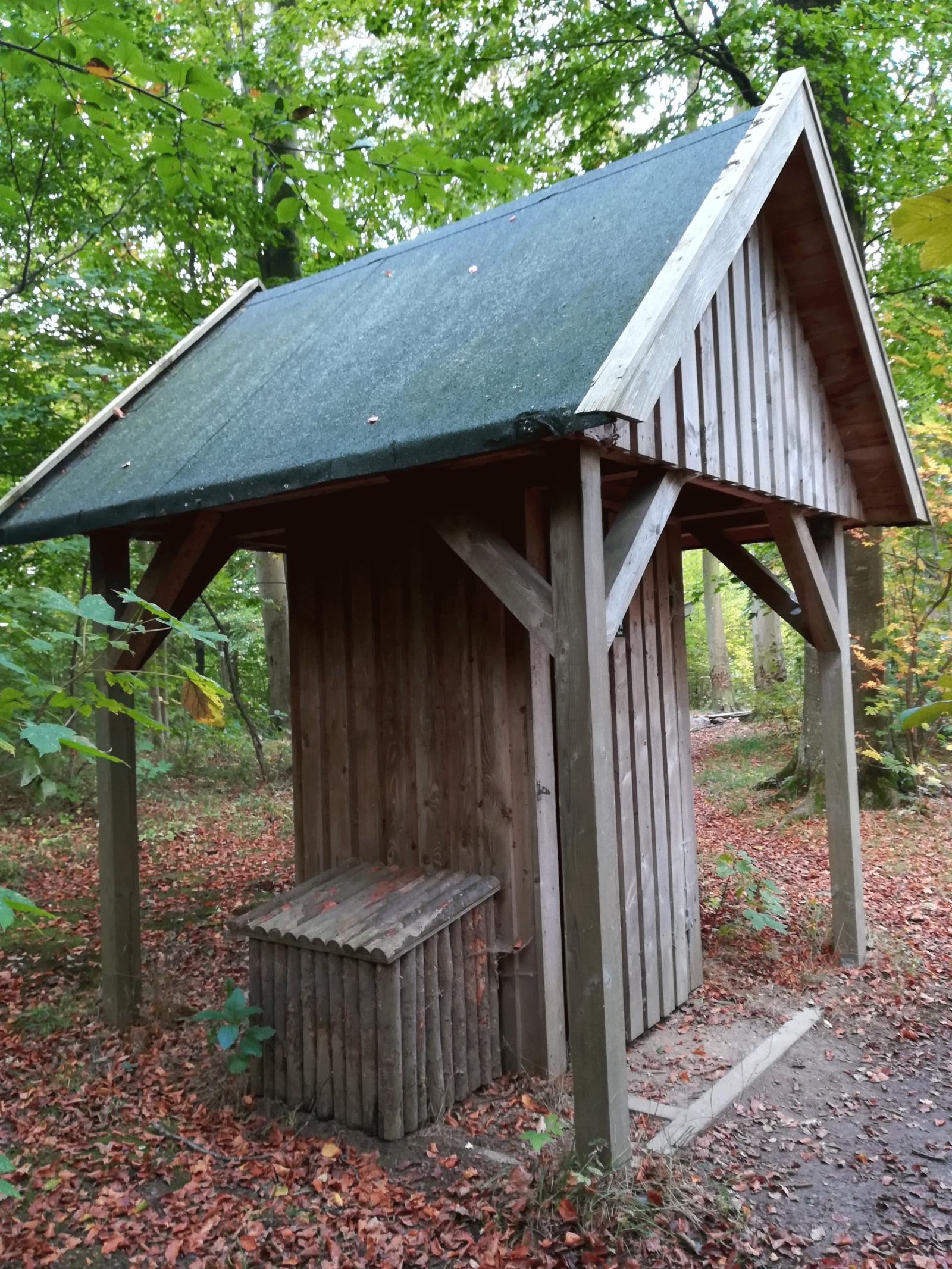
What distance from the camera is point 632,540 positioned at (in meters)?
3.62

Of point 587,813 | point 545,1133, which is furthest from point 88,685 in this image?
point 545,1133

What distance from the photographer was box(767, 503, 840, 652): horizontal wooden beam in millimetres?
5320

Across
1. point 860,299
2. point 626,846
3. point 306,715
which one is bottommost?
point 626,846

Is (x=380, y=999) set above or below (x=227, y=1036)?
above

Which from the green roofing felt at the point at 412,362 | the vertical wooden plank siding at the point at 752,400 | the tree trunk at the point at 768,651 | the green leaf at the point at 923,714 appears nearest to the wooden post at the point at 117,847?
the green roofing felt at the point at 412,362

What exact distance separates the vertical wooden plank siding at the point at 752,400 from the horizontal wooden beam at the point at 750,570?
0.70 metres

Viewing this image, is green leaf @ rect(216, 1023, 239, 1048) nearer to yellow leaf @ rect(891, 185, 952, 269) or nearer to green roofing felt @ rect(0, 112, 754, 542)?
green roofing felt @ rect(0, 112, 754, 542)

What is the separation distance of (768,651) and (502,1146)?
45.9 ft

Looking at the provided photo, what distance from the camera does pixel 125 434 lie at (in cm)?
544

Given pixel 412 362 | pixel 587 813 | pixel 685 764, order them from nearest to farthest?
pixel 587 813 → pixel 412 362 → pixel 685 764

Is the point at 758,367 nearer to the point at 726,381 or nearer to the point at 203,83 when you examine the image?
the point at 726,381

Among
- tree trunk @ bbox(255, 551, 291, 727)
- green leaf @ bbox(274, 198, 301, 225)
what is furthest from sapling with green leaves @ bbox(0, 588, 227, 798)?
tree trunk @ bbox(255, 551, 291, 727)

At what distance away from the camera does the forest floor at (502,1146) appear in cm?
320

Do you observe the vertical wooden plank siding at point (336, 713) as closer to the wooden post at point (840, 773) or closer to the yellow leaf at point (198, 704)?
the yellow leaf at point (198, 704)
